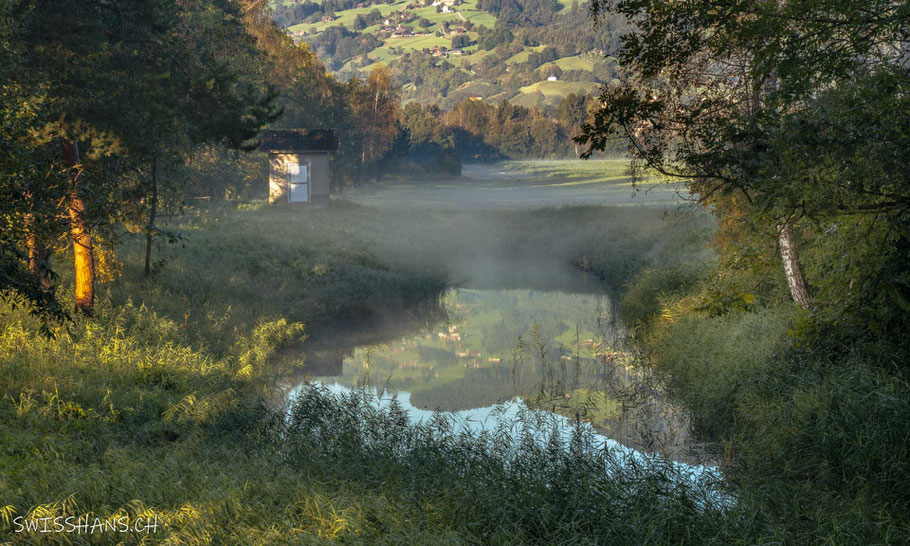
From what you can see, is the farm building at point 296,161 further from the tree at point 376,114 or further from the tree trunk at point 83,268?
the tree trunk at point 83,268

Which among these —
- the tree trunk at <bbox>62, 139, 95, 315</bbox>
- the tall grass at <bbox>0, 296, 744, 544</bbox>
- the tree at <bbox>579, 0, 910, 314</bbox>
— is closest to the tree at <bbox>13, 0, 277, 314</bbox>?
the tree trunk at <bbox>62, 139, 95, 315</bbox>

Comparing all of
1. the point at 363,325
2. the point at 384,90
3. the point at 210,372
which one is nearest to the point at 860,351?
the point at 210,372

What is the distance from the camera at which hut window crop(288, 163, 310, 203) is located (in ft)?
137

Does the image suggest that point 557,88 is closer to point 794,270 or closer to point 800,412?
point 794,270

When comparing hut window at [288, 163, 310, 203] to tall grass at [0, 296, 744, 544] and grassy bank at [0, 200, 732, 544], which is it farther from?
tall grass at [0, 296, 744, 544]

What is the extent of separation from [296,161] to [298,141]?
1319mm

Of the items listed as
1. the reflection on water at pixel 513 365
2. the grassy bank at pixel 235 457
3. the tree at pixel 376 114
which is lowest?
the reflection on water at pixel 513 365

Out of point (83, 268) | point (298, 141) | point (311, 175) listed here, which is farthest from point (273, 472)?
point (298, 141)

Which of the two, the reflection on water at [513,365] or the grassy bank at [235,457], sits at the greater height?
the grassy bank at [235,457]

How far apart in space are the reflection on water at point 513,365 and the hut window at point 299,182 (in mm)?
19330

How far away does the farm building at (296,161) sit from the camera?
41750 millimetres

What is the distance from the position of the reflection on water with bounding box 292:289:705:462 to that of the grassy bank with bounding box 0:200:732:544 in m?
1.89

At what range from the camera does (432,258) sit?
34.8 m

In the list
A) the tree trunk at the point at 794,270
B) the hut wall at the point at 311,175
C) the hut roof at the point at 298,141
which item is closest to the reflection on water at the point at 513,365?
the tree trunk at the point at 794,270
